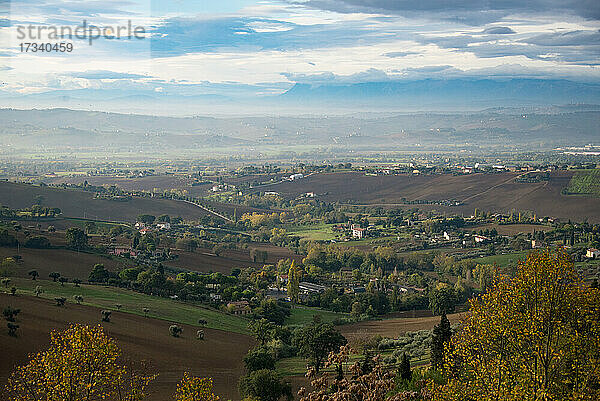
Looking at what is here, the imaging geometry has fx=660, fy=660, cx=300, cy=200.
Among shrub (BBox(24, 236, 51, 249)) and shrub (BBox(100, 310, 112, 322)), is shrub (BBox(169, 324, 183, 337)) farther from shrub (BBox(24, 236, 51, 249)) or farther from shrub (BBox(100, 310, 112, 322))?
shrub (BBox(24, 236, 51, 249))

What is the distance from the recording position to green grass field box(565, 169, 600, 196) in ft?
388

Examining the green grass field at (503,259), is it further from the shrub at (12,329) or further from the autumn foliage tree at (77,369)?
the autumn foliage tree at (77,369)

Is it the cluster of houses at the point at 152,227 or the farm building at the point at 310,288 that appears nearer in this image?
the farm building at the point at 310,288

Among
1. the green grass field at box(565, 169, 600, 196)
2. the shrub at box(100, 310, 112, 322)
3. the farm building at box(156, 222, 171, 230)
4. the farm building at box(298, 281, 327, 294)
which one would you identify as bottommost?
the farm building at box(298, 281, 327, 294)

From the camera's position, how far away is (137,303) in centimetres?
4984

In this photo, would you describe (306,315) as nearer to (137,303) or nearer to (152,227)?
(137,303)

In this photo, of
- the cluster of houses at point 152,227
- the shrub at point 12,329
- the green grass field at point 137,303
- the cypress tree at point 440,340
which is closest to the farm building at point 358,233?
the cluster of houses at point 152,227

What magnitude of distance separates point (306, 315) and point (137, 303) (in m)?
14.2

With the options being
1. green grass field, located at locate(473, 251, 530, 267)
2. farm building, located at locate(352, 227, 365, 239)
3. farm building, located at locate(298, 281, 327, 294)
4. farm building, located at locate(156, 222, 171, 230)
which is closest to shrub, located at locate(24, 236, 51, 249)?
farm building, located at locate(298, 281, 327, 294)

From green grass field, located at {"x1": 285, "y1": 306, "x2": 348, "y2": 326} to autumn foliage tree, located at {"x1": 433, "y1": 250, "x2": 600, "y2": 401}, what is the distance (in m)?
31.3

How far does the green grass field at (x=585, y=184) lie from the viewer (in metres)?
118

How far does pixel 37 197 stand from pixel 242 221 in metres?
33.8

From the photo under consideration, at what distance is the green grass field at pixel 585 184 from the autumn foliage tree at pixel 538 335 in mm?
103829

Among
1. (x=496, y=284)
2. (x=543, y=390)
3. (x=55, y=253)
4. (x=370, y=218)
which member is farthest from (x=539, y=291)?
(x=370, y=218)
